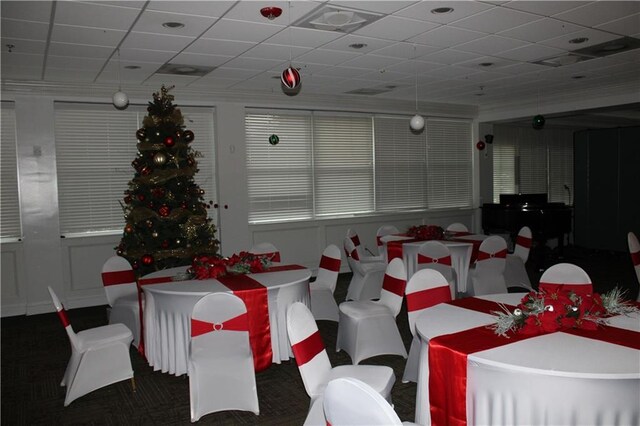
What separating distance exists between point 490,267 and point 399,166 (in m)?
4.57

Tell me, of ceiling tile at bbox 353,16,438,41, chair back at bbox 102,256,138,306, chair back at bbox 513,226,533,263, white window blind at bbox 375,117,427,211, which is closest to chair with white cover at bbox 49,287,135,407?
chair back at bbox 102,256,138,306

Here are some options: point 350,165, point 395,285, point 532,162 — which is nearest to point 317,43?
point 395,285

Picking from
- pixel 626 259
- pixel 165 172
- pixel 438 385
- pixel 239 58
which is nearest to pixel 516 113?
pixel 626 259

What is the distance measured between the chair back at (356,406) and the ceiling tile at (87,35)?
14.0 ft

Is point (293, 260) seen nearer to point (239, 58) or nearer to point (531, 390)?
point (239, 58)

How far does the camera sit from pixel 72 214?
752 centimetres

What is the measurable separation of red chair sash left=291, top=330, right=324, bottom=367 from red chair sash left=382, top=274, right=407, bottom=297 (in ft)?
A: 5.28

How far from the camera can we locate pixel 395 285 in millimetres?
4680

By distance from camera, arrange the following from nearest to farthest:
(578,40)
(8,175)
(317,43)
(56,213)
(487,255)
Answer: (317,43), (578,40), (487,255), (8,175), (56,213)

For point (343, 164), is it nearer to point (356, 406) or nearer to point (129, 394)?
point (129, 394)

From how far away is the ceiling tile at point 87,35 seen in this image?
473cm

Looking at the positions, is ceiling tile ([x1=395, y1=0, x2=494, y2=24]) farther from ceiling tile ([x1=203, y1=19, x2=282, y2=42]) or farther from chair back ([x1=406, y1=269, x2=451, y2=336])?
chair back ([x1=406, y1=269, x2=451, y2=336])

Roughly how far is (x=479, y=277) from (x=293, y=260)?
3825mm

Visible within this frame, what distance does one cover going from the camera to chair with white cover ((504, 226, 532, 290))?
7215 millimetres
